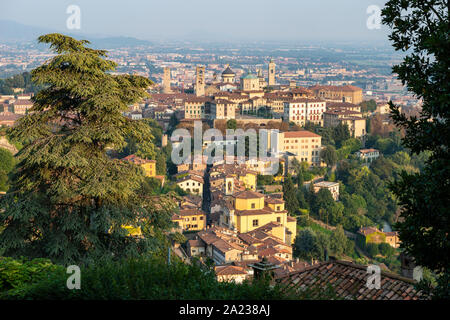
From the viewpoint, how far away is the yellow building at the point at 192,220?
69.5ft

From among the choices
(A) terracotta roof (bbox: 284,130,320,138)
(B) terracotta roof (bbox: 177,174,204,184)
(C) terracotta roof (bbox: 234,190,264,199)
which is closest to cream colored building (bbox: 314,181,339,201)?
(A) terracotta roof (bbox: 284,130,320,138)

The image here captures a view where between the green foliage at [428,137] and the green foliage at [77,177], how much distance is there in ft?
9.58

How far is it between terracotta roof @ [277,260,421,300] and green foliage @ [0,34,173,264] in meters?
1.79

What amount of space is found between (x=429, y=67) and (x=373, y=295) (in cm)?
183

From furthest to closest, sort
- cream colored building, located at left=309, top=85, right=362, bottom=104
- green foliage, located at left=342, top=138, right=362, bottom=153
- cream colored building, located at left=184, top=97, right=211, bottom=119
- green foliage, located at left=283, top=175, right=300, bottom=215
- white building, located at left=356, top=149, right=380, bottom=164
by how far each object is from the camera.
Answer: cream colored building, located at left=309, top=85, right=362, bottom=104 → cream colored building, located at left=184, top=97, right=211, bottom=119 → green foliage, located at left=342, top=138, right=362, bottom=153 → white building, located at left=356, top=149, right=380, bottom=164 → green foliage, located at left=283, top=175, right=300, bottom=215

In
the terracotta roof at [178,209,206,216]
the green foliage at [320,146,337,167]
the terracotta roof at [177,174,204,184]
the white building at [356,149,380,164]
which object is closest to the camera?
the terracotta roof at [178,209,206,216]

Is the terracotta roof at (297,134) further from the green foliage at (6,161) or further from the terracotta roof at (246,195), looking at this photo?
the green foliage at (6,161)

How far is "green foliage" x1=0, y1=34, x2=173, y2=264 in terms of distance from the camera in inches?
219

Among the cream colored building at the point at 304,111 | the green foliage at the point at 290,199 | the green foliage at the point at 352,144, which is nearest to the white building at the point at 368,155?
the green foliage at the point at 352,144

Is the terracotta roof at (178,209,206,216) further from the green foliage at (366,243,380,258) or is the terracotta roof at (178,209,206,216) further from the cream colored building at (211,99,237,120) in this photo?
the cream colored building at (211,99,237,120)

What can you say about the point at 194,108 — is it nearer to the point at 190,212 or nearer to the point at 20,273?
the point at 190,212

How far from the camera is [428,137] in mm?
3844

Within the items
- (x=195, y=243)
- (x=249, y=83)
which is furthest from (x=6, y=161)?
(x=249, y=83)
